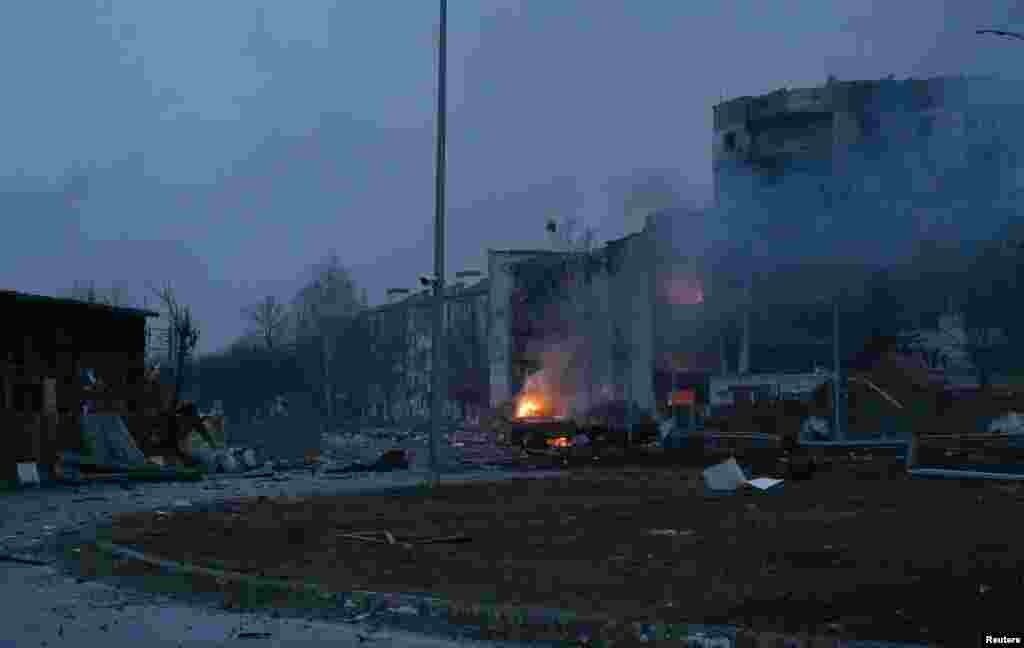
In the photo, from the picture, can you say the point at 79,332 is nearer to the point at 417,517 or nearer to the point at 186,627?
the point at 417,517

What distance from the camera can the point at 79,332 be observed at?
34.3m

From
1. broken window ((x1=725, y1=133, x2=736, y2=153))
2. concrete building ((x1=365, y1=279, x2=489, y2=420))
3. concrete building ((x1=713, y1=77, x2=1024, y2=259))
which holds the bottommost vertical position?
concrete building ((x1=365, y1=279, x2=489, y2=420))

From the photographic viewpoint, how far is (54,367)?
3281 centimetres

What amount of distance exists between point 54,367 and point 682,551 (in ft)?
84.9

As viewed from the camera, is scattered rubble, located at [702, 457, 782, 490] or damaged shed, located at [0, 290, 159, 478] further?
damaged shed, located at [0, 290, 159, 478]

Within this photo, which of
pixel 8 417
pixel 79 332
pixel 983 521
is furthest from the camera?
pixel 79 332

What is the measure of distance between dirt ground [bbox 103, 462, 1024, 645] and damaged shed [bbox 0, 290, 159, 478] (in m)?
11.8

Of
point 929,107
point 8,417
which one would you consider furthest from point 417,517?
point 929,107

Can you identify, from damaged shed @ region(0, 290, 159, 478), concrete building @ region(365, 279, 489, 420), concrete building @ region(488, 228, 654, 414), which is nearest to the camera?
damaged shed @ region(0, 290, 159, 478)

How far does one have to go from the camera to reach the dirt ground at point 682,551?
8414mm

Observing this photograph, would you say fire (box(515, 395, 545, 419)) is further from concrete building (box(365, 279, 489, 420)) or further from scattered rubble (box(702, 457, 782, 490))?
scattered rubble (box(702, 457, 782, 490))

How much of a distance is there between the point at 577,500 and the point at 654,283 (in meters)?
39.2

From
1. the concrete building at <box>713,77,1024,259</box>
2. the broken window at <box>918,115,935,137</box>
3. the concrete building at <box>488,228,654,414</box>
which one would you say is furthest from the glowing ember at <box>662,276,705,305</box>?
the broken window at <box>918,115,935,137</box>

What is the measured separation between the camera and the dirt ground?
8414mm
